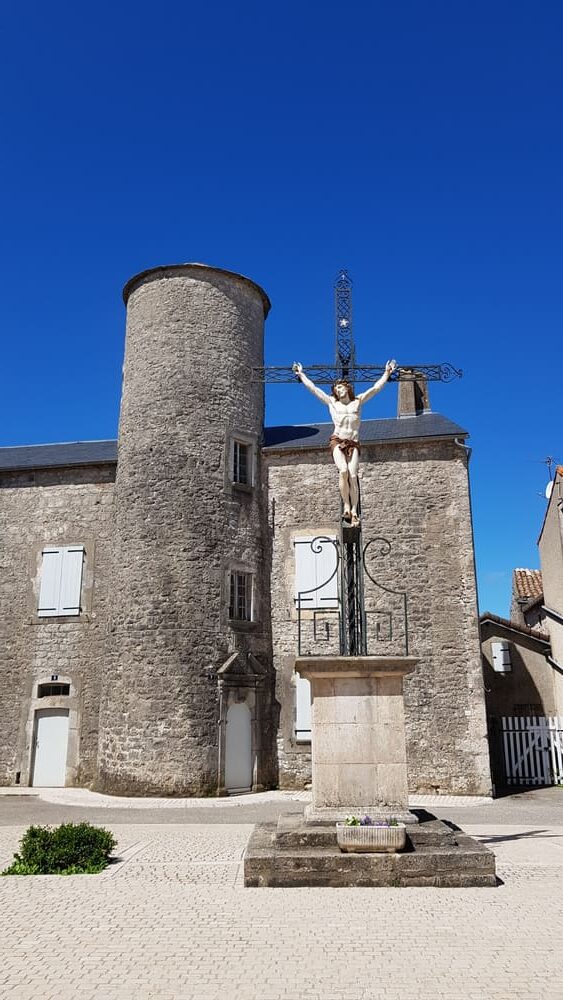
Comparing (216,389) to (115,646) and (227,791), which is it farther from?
(227,791)

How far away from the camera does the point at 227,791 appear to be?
14.9 meters

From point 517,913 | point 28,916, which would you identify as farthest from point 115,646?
point 517,913

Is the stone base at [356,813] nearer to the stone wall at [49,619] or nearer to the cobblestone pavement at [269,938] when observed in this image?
the cobblestone pavement at [269,938]

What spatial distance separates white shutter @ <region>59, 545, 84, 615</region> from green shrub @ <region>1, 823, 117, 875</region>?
31.8 ft

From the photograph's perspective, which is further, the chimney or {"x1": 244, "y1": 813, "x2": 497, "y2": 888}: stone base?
the chimney

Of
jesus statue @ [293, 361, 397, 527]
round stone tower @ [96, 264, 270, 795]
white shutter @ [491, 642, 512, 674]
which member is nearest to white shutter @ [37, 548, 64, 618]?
round stone tower @ [96, 264, 270, 795]

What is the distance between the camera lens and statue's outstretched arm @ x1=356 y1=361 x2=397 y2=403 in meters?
9.15

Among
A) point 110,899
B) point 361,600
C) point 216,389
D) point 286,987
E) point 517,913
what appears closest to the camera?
point 286,987

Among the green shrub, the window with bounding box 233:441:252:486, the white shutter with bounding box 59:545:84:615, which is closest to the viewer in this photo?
the green shrub

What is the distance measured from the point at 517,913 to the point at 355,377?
255 inches

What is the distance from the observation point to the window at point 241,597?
52.9 feet

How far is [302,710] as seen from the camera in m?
16.0

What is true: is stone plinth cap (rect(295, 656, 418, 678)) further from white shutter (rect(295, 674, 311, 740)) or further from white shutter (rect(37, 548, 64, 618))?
white shutter (rect(37, 548, 64, 618))

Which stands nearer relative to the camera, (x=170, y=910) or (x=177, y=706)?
(x=170, y=910)
